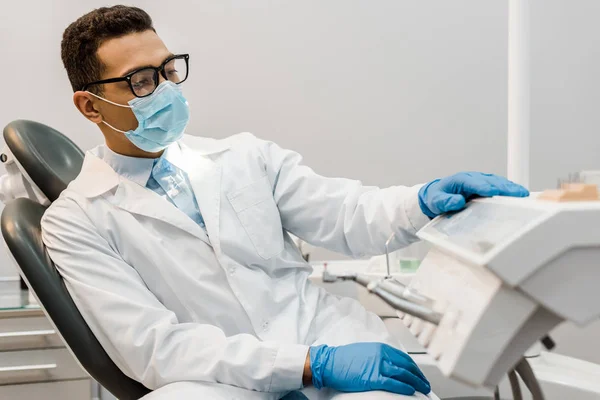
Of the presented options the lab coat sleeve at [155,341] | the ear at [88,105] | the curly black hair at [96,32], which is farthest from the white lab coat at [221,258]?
the curly black hair at [96,32]

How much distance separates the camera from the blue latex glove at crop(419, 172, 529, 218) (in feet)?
3.24

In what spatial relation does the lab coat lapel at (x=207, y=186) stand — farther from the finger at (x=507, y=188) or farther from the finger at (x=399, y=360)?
the finger at (x=507, y=188)

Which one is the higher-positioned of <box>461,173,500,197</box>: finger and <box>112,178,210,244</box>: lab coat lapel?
<box>461,173,500,197</box>: finger

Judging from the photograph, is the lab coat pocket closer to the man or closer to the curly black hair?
the man

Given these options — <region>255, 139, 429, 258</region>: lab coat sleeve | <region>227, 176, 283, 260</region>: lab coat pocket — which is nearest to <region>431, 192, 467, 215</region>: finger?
<region>255, 139, 429, 258</region>: lab coat sleeve

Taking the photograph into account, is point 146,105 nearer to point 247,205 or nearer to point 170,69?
point 170,69

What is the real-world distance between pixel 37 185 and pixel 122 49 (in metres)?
0.43

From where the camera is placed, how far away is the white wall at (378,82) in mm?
2396

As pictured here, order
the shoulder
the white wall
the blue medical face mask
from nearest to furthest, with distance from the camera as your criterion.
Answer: the shoulder
the blue medical face mask
the white wall

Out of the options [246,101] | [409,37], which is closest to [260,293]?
[246,101]

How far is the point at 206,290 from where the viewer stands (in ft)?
4.29

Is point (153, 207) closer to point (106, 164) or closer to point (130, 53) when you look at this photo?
point (106, 164)

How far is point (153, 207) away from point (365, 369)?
61 centimetres

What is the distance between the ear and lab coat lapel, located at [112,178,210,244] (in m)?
0.21
